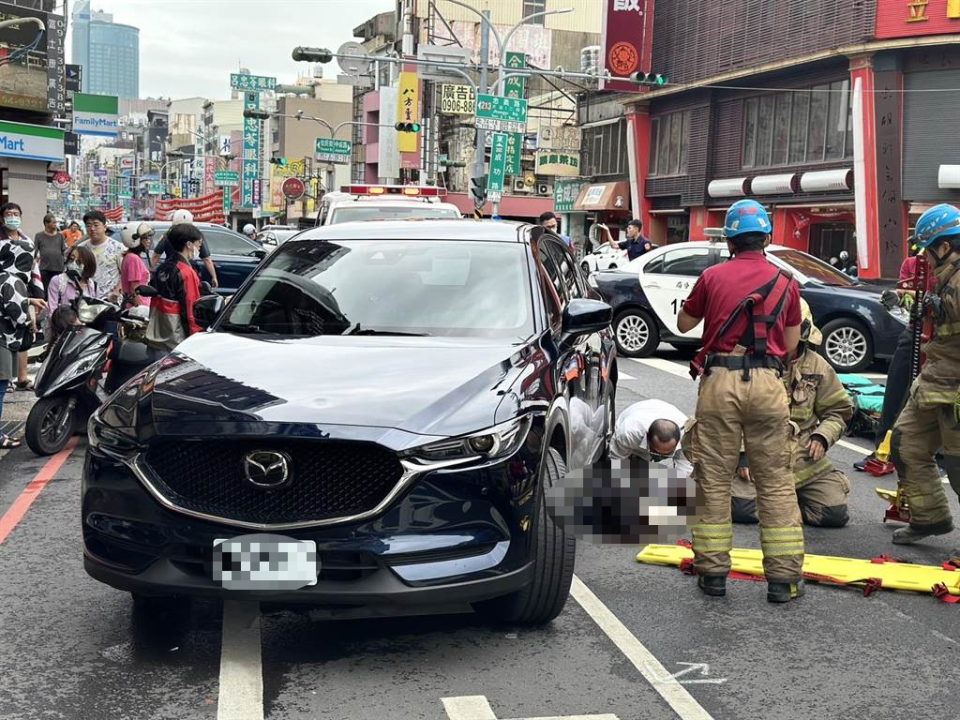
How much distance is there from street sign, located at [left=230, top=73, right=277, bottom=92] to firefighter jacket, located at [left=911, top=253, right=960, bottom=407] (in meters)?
64.7

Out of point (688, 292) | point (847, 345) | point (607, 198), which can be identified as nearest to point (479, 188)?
point (688, 292)

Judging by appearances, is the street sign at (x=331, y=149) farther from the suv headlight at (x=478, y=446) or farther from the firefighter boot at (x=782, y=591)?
the suv headlight at (x=478, y=446)

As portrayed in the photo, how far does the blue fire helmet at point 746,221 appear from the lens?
5.29 meters

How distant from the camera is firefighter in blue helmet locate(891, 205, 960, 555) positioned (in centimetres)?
590

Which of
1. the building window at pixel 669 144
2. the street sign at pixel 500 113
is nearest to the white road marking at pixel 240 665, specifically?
the street sign at pixel 500 113

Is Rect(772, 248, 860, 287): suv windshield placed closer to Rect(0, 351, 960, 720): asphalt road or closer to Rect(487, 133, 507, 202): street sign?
Rect(0, 351, 960, 720): asphalt road

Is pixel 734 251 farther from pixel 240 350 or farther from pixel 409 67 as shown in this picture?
pixel 409 67

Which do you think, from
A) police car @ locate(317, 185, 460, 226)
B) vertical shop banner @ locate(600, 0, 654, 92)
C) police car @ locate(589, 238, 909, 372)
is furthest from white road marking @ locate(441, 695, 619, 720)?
vertical shop banner @ locate(600, 0, 654, 92)

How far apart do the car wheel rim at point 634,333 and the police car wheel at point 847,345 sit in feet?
7.86

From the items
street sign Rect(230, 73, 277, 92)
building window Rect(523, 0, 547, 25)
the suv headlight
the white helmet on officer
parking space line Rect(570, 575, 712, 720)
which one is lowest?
parking space line Rect(570, 575, 712, 720)

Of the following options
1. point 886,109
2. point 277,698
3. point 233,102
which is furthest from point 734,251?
point 233,102

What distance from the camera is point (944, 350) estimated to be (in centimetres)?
608

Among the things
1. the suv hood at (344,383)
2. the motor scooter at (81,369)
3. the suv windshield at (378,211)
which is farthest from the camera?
the suv windshield at (378,211)

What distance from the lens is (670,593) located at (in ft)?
17.9
